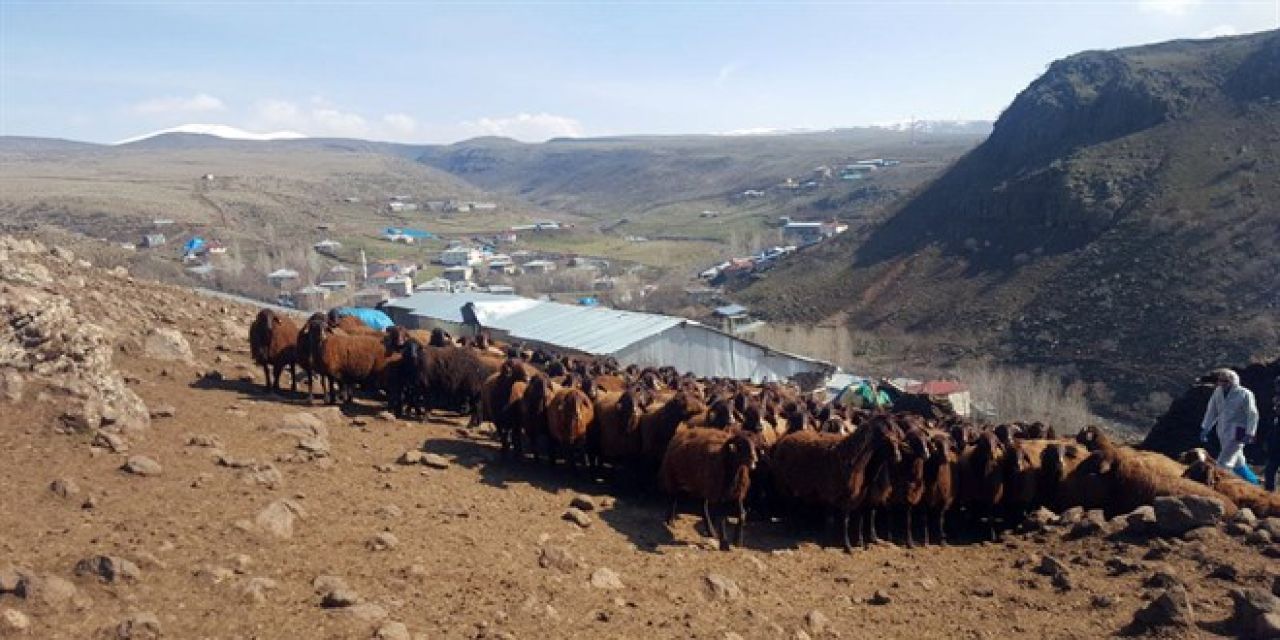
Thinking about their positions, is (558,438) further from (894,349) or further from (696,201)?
(696,201)

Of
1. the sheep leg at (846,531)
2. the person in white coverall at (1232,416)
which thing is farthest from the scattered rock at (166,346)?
the person in white coverall at (1232,416)

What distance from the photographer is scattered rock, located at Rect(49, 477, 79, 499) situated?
7.68m

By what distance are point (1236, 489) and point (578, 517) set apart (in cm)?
817

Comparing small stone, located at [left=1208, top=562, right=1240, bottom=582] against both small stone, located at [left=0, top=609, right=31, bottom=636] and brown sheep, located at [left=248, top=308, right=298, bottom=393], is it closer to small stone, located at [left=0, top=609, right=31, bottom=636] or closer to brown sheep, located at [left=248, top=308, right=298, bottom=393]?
small stone, located at [left=0, top=609, right=31, bottom=636]

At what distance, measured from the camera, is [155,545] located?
6.92 m

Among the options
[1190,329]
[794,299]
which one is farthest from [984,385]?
[794,299]

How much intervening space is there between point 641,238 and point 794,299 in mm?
64602

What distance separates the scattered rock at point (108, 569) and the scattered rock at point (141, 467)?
2.30 m

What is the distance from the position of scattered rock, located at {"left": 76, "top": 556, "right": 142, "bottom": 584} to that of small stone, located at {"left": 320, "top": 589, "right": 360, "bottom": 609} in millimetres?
1367

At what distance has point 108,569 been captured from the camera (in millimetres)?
6262

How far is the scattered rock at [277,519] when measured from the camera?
7.62 metres

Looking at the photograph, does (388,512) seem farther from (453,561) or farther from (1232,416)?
(1232,416)

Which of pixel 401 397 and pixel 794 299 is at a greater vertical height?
pixel 401 397

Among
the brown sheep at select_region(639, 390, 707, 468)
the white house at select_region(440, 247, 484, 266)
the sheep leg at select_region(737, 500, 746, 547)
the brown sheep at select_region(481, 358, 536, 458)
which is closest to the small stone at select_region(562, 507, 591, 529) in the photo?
the sheep leg at select_region(737, 500, 746, 547)
